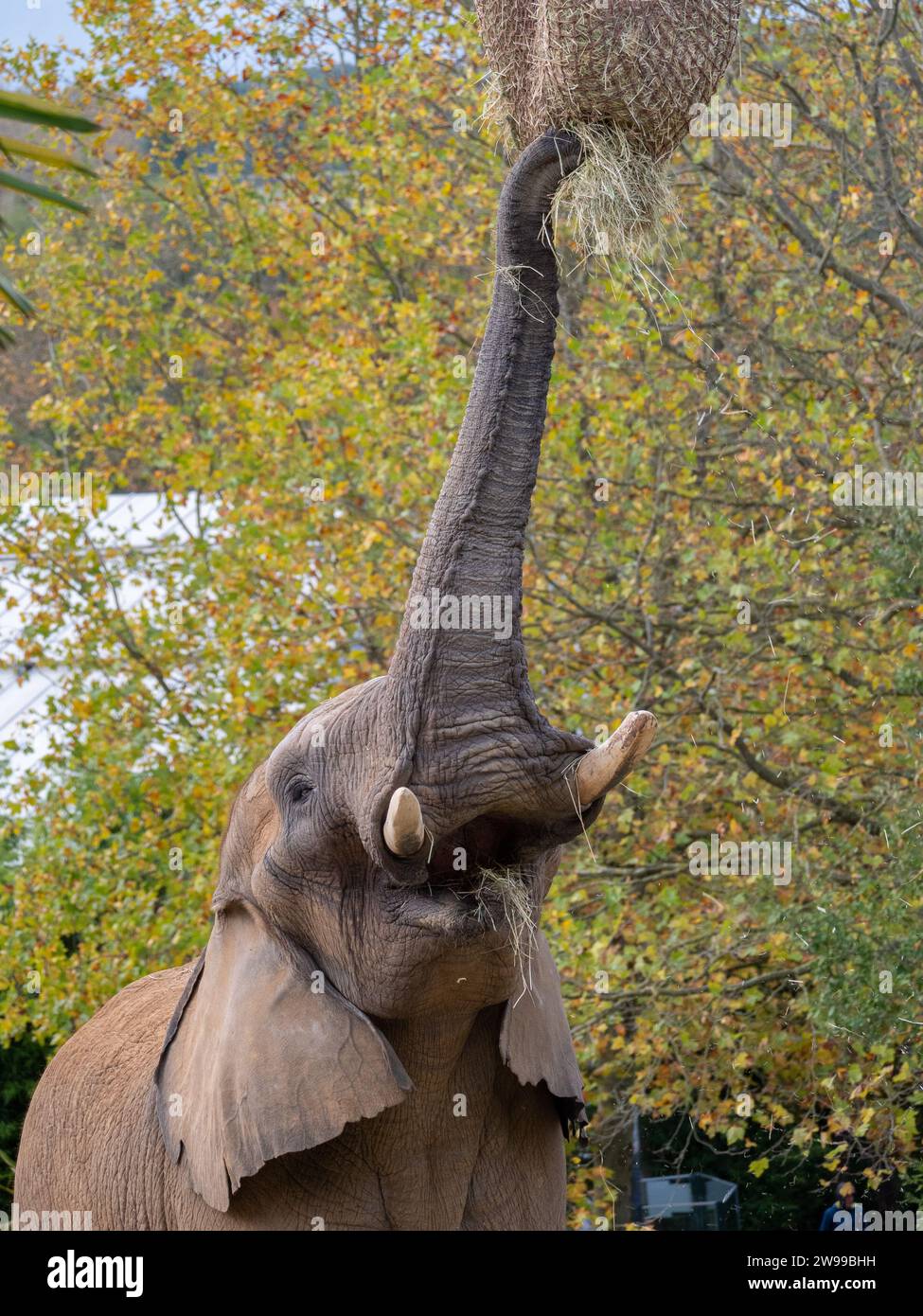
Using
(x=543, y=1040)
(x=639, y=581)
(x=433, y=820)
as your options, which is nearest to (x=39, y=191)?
(x=433, y=820)

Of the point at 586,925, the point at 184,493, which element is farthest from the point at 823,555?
the point at 184,493

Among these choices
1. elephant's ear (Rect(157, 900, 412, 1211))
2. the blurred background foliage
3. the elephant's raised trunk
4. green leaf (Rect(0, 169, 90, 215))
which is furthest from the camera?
the blurred background foliage

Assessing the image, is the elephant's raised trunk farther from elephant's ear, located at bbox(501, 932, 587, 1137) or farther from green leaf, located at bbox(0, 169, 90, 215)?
green leaf, located at bbox(0, 169, 90, 215)

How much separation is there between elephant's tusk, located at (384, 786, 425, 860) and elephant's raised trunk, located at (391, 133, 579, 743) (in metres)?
0.20

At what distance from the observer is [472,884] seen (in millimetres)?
3643

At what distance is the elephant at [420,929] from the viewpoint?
138 inches

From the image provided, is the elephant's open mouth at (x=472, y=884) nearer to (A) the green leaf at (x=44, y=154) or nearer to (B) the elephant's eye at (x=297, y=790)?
(B) the elephant's eye at (x=297, y=790)

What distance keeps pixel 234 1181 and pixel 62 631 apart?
1618 cm

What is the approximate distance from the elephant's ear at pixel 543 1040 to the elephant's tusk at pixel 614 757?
627 mm

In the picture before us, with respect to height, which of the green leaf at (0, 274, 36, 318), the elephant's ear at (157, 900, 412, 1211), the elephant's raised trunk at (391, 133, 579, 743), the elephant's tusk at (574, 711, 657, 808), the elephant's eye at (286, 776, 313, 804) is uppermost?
the green leaf at (0, 274, 36, 318)

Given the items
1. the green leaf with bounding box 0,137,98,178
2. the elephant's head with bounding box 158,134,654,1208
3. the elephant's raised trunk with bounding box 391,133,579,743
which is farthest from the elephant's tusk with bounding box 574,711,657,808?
the green leaf with bounding box 0,137,98,178

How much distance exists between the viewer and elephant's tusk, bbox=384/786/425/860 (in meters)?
3.37

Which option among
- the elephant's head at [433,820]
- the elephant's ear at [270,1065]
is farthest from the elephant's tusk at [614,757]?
the elephant's ear at [270,1065]

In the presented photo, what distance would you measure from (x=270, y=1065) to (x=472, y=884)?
2.41ft
